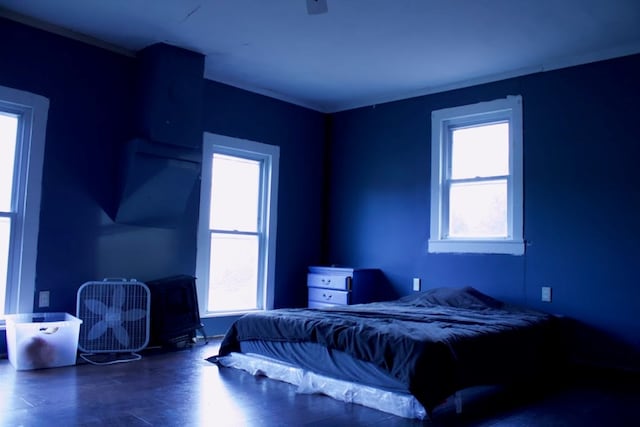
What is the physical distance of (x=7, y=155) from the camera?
4.06 m

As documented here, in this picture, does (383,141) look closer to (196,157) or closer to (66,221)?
(196,157)

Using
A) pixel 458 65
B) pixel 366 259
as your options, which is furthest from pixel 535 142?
pixel 366 259

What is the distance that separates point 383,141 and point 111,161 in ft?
9.01

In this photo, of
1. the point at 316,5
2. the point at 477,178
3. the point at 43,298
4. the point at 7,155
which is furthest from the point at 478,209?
the point at 7,155

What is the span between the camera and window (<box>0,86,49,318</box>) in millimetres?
3982

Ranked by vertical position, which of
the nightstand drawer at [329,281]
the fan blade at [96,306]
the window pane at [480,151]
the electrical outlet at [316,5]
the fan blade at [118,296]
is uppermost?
the electrical outlet at [316,5]

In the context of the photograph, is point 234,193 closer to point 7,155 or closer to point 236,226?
point 236,226

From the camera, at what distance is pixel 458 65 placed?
4738mm

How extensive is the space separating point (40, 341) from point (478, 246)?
360cm

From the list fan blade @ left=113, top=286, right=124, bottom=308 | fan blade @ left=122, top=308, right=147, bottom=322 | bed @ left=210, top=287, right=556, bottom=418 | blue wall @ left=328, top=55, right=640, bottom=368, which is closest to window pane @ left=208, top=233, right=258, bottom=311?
fan blade @ left=122, top=308, right=147, bottom=322

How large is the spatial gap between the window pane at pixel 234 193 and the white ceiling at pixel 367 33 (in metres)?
0.84

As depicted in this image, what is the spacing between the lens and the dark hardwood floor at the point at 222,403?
274 centimetres

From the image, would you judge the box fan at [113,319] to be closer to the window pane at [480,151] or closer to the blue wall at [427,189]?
the blue wall at [427,189]

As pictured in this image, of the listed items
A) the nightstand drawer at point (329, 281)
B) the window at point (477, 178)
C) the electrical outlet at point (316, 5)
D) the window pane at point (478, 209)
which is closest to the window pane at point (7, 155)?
the electrical outlet at point (316, 5)
